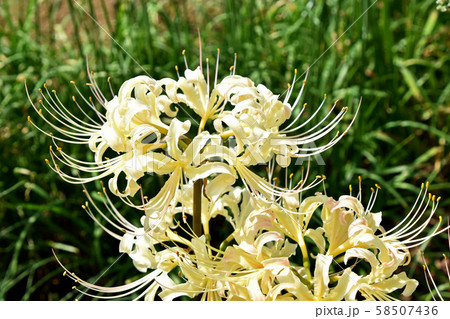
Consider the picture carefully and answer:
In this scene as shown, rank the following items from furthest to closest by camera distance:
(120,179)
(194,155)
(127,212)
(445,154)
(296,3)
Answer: (296,3), (445,154), (127,212), (120,179), (194,155)

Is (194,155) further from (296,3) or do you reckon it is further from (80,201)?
(296,3)

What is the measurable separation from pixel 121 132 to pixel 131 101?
0.07 m

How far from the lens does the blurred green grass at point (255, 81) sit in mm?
2553

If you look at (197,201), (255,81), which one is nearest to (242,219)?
(197,201)

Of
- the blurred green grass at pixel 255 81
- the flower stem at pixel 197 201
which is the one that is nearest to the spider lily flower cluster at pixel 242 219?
the flower stem at pixel 197 201

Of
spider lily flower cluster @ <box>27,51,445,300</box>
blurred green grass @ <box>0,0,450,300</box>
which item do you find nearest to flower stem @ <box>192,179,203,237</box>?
spider lily flower cluster @ <box>27,51,445,300</box>

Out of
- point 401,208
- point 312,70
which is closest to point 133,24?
point 312,70

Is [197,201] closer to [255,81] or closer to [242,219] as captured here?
[242,219]

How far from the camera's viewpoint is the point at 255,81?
2684mm

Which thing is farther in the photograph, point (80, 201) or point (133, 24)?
point (133, 24)

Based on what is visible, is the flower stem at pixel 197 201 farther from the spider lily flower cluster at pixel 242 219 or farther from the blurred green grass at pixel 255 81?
the blurred green grass at pixel 255 81

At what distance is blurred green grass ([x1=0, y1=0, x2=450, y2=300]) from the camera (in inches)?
101

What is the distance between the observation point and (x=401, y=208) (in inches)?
110

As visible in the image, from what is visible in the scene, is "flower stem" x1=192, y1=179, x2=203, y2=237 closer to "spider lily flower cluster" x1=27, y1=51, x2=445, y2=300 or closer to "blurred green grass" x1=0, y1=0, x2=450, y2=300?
"spider lily flower cluster" x1=27, y1=51, x2=445, y2=300
